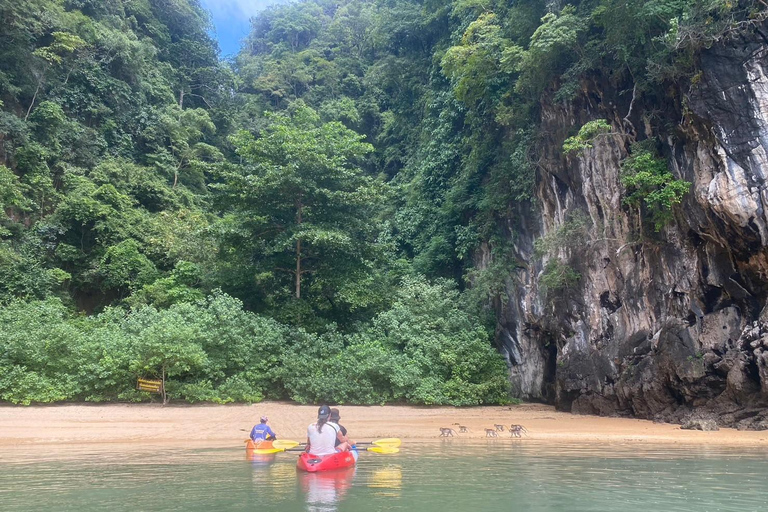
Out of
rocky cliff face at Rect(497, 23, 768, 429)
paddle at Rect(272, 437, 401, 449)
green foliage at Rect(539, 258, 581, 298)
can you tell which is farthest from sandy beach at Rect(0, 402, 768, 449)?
green foliage at Rect(539, 258, 581, 298)

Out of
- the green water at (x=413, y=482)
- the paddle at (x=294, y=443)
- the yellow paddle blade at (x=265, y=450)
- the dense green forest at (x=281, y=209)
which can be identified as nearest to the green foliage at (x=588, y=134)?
the dense green forest at (x=281, y=209)

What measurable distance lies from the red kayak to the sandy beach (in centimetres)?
439

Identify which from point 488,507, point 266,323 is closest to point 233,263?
point 266,323

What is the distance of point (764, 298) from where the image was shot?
12984 mm

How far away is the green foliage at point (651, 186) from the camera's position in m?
14.2

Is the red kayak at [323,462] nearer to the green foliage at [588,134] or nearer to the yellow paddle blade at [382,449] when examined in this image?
the yellow paddle blade at [382,449]

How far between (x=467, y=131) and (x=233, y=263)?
11473 millimetres

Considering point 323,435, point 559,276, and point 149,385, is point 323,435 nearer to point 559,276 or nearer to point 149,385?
point 149,385

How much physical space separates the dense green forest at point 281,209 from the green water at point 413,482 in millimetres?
5813

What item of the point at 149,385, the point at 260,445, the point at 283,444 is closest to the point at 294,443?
the point at 283,444

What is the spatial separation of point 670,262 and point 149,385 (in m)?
14.3

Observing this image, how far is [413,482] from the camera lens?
8133 millimetres

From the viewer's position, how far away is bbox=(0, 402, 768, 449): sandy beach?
496 inches

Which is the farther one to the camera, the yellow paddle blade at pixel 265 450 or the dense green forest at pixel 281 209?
the dense green forest at pixel 281 209
